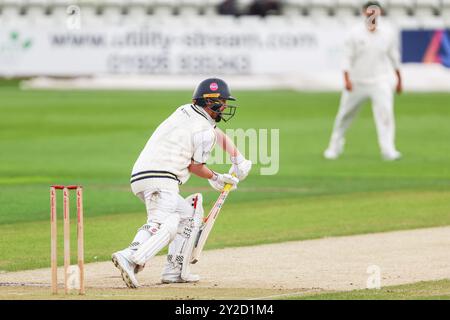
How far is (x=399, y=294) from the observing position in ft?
29.9

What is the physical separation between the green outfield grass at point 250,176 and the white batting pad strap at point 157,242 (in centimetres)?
155

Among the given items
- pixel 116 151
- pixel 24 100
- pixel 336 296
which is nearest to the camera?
pixel 336 296

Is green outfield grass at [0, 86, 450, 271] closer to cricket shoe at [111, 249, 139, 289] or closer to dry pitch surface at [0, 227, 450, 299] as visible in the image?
dry pitch surface at [0, 227, 450, 299]

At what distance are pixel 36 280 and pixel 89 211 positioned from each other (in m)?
4.49

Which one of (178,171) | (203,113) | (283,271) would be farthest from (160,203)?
(283,271)

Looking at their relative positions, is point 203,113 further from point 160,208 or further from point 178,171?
point 160,208

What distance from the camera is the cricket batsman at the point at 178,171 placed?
974 cm

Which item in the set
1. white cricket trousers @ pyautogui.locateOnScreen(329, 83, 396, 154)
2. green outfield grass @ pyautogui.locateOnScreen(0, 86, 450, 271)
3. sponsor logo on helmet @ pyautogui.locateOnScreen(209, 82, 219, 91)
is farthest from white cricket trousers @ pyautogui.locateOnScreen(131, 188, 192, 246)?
white cricket trousers @ pyautogui.locateOnScreen(329, 83, 396, 154)

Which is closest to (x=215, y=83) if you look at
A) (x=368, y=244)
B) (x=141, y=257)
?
(x=141, y=257)

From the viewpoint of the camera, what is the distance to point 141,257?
941 centimetres

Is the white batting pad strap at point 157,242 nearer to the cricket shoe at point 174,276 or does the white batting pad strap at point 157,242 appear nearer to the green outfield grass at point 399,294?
the cricket shoe at point 174,276

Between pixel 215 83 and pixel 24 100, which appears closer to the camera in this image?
pixel 215 83

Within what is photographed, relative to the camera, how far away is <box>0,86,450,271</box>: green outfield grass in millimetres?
13141

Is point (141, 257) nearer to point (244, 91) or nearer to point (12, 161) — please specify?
point (12, 161)
